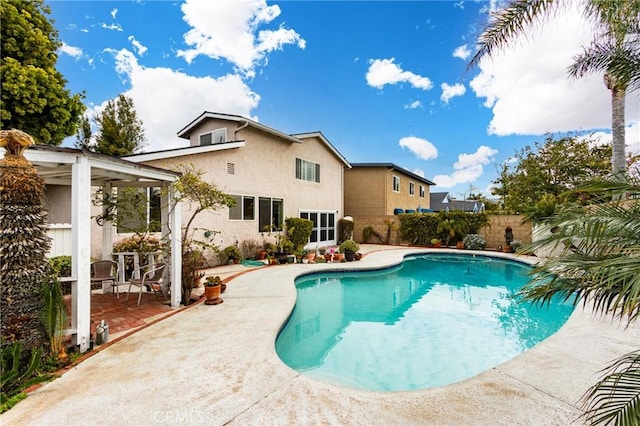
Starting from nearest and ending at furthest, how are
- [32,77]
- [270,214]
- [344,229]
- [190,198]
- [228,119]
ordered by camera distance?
[190,198]
[32,77]
[228,119]
[270,214]
[344,229]

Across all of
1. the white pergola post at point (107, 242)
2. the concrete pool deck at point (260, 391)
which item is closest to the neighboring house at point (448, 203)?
the concrete pool deck at point (260, 391)

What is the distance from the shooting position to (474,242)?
18766mm

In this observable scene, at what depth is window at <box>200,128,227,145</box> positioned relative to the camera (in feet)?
46.7

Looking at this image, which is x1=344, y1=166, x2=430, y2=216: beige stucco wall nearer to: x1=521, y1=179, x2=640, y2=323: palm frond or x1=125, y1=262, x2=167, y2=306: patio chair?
x1=125, y1=262, x2=167, y2=306: patio chair

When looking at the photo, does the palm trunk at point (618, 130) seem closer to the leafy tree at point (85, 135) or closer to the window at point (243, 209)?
the window at point (243, 209)

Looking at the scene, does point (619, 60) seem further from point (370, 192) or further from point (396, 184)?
point (396, 184)

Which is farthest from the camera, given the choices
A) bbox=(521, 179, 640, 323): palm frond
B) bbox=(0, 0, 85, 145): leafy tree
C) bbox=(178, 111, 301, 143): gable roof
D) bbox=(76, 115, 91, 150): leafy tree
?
bbox=(76, 115, 91, 150): leafy tree

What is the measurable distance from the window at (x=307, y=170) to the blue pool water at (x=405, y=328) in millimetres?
7356

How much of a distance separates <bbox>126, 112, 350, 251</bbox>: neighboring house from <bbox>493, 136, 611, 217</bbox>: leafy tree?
1457cm

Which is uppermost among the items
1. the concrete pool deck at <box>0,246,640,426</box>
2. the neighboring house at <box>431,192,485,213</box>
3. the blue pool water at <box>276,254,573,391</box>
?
the neighboring house at <box>431,192,485,213</box>

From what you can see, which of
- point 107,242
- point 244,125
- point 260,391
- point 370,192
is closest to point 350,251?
point 244,125

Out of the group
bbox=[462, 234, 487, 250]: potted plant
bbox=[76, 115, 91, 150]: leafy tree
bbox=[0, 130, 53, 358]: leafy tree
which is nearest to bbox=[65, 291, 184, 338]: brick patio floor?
bbox=[0, 130, 53, 358]: leafy tree

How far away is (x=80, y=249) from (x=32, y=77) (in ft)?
43.7

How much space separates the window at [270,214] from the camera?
14.8 m
